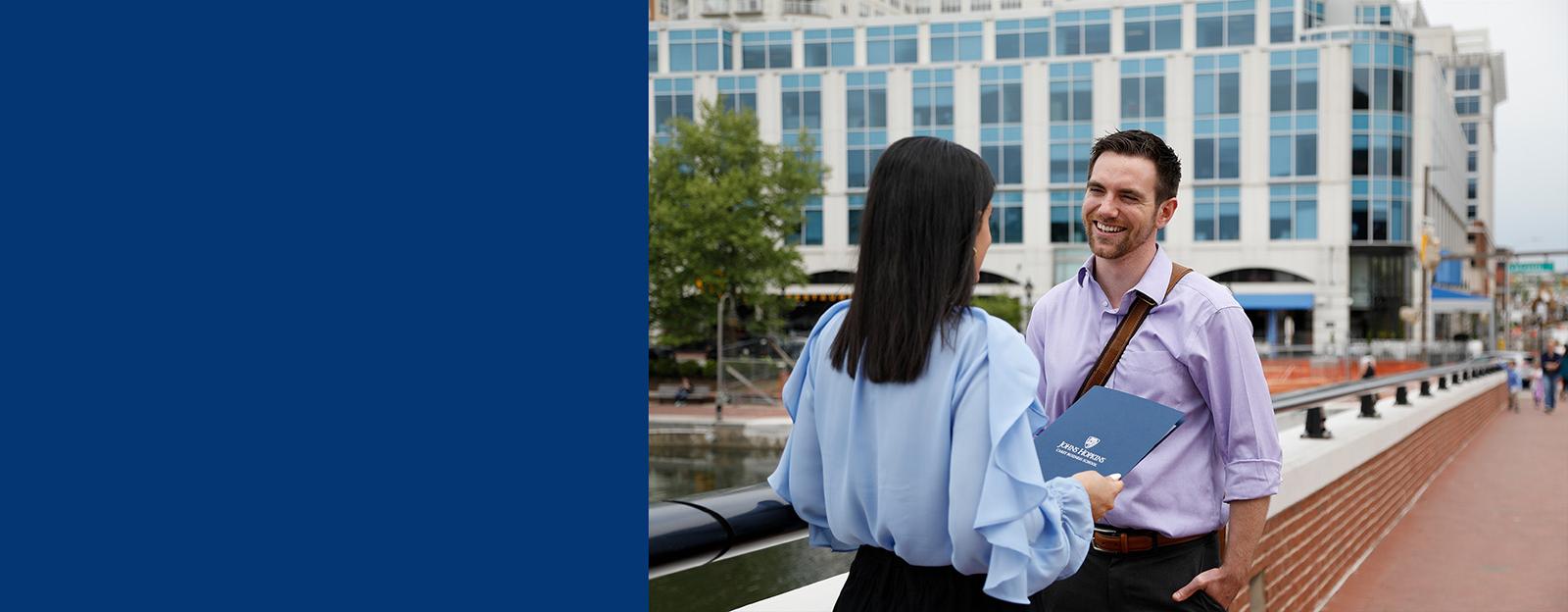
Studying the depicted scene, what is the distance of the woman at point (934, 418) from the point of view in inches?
62.8

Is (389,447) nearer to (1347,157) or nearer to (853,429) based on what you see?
(853,429)

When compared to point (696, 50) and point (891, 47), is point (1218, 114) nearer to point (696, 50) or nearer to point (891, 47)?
point (891, 47)

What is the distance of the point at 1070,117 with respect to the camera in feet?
166

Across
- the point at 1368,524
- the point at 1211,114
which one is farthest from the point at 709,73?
the point at 1368,524

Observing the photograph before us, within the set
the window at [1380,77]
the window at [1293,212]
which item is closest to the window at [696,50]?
the window at [1293,212]

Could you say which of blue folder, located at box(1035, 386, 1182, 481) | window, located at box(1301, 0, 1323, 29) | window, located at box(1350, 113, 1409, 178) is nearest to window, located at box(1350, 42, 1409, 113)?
window, located at box(1350, 113, 1409, 178)

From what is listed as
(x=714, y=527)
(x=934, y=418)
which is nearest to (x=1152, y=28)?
(x=714, y=527)

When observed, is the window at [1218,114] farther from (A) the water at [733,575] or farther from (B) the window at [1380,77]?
(A) the water at [733,575]

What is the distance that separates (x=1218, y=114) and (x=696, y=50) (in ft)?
75.5

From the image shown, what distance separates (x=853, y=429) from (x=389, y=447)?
2.30 feet

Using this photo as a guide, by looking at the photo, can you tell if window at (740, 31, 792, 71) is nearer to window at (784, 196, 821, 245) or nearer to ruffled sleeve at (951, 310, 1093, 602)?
window at (784, 196, 821, 245)

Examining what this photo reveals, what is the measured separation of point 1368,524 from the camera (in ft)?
24.0

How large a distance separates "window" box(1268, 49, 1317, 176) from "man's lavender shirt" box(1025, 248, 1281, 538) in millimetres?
50034

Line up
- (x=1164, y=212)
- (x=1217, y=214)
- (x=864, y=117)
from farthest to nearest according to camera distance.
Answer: (x=864, y=117), (x=1217, y=214), (x=1164, y=212)
